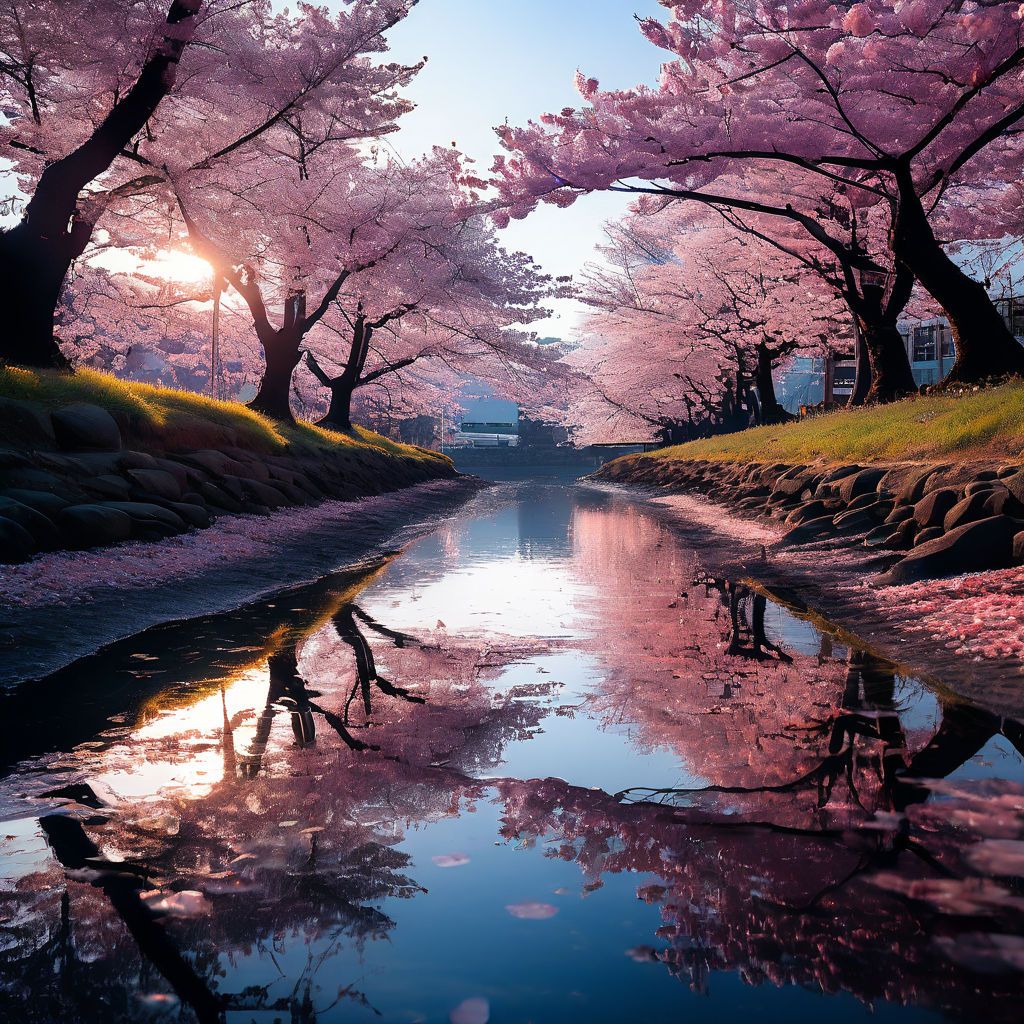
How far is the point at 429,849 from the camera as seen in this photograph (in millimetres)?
2805

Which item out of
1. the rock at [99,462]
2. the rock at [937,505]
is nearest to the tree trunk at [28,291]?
the rock at [99,462]

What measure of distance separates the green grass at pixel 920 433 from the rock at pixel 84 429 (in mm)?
9294

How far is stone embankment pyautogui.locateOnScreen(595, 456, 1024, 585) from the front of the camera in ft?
22.8

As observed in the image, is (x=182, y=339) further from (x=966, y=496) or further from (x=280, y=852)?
(x=280, y=852)

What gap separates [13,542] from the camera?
278 inches

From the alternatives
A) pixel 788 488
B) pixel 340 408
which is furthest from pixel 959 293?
pixel 340 408

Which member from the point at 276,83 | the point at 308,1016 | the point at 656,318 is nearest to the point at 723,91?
the point at 276,83

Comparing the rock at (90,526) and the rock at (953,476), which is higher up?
the rock at (953,476)

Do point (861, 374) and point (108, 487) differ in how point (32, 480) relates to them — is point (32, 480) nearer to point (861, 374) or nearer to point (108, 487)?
point (108, 487)

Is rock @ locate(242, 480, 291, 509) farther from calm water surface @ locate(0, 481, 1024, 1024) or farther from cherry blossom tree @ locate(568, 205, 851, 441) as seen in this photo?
cherry blossom tree @ locate(568, 205, 851, 441)

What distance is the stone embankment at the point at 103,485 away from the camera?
7930mm

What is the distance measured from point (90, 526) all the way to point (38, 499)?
46 cm

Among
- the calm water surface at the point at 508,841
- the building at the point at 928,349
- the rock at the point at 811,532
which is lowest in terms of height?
the calm water surface at the point at 508,841

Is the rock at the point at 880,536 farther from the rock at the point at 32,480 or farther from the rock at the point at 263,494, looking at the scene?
the rock at the point at 263,494
